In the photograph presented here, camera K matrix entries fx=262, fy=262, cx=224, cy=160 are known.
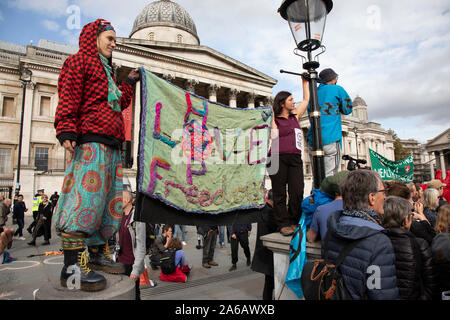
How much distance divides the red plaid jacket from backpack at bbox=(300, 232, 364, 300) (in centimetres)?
208

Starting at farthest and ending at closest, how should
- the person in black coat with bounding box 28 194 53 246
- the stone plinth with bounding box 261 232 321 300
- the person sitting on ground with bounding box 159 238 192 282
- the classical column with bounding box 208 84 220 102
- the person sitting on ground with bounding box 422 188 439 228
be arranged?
the classical column with bounding box 208 84 220 102
the person in black coat with bounding box 28 194 53 246
the person sitting on ground with bounding box 159 238 192 282
the person sitting on ground with bounding box 422 188 439 228
the stone plinth with bounding box 261 232 321 300

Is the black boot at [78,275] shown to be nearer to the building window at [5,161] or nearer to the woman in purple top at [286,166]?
the woman in purple top at [286,166]

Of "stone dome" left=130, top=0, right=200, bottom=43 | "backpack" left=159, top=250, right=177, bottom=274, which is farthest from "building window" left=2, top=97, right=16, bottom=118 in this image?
"backpack" left=159, top=250, right=177, bottom=274

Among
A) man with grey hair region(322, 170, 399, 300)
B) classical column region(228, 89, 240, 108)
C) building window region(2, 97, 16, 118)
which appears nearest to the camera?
man with grey hair region(322, 170, 399, 300)

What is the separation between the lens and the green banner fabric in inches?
118

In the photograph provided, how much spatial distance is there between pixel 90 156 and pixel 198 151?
4.88 ft

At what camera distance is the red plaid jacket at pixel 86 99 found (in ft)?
7.04

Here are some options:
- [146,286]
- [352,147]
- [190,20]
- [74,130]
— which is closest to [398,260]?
[74,130]

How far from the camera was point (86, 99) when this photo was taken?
2.35 metres

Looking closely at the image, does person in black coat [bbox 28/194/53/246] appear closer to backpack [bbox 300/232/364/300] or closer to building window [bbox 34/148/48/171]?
backpack [bbox 300/232/364/300]

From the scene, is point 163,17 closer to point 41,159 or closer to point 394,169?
Result: point 41,159

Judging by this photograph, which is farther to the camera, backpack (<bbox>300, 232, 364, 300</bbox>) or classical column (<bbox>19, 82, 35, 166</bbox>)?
classical column (<bbox>19, 82, 35, 166</bbox>)

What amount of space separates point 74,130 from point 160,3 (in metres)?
40.5
